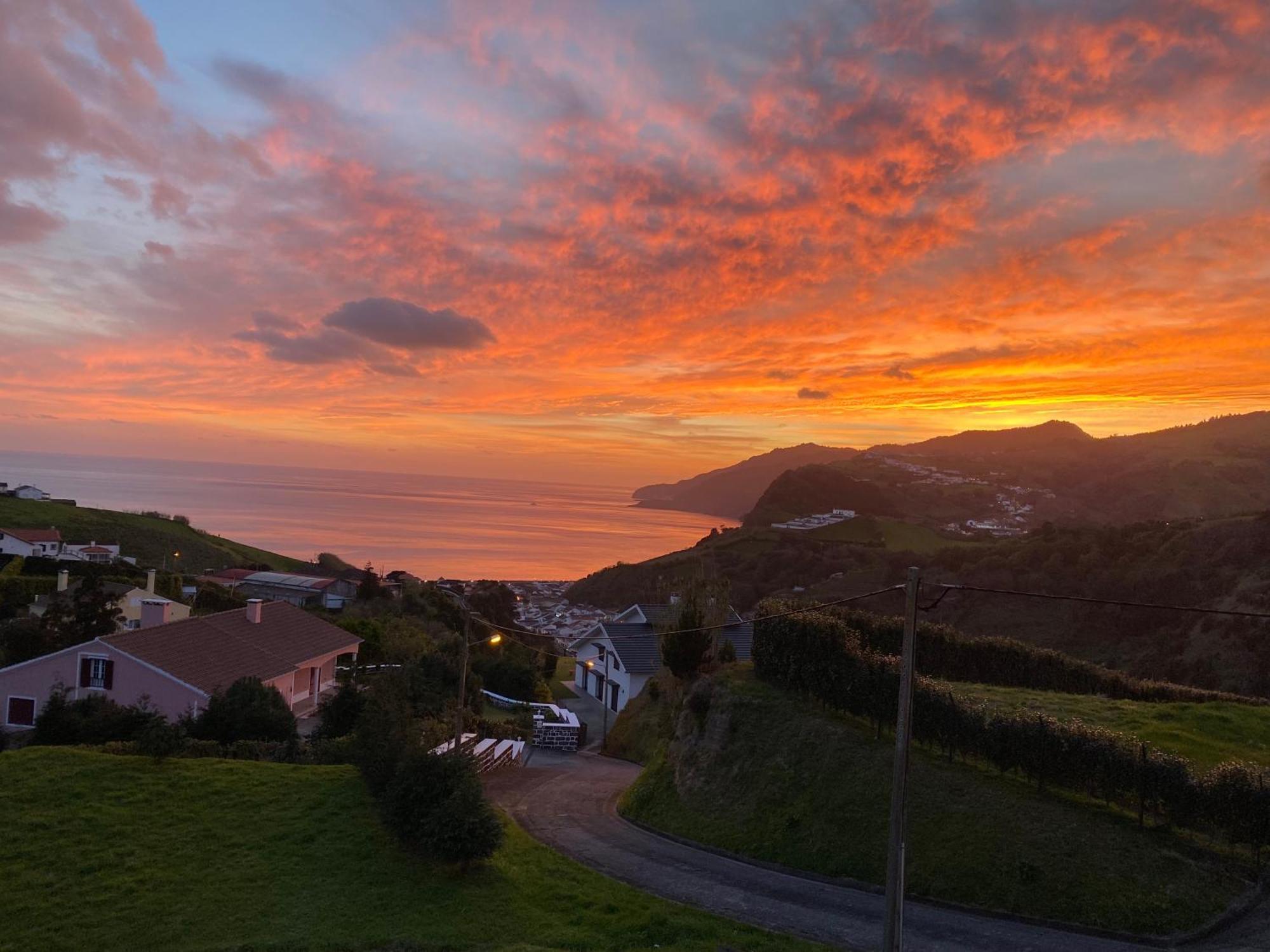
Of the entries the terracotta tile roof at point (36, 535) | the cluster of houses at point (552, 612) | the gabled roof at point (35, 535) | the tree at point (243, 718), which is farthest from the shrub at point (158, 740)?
the terracotta tile roof at point (36, 535)

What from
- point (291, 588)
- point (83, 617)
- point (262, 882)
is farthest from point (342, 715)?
point (291, 588)

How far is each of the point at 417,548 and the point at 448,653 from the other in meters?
112

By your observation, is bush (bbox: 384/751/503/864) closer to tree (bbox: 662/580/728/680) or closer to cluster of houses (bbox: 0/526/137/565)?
tree (bbox: 662/580/728/680)

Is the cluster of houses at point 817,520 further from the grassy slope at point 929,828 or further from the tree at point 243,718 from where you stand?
the grassy slope at point 929,828

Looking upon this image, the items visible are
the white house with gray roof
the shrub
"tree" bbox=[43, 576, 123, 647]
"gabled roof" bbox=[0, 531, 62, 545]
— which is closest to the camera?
the shrub

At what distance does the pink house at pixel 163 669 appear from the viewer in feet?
93.0

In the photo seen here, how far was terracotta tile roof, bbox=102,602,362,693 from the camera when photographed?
29078mm

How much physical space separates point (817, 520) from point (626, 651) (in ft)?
273

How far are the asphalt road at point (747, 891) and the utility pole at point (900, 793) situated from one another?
2787mm

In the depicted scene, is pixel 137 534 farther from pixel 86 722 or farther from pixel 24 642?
pixel 86 722

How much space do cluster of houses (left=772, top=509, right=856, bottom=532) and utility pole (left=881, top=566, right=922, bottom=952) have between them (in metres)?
101

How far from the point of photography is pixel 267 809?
722 inches

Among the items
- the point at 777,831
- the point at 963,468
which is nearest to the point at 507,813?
the point at 777,831

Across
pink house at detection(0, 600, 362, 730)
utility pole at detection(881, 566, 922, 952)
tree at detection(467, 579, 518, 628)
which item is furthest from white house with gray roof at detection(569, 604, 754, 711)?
utility pole at detection(881, 566, 922, 952)
